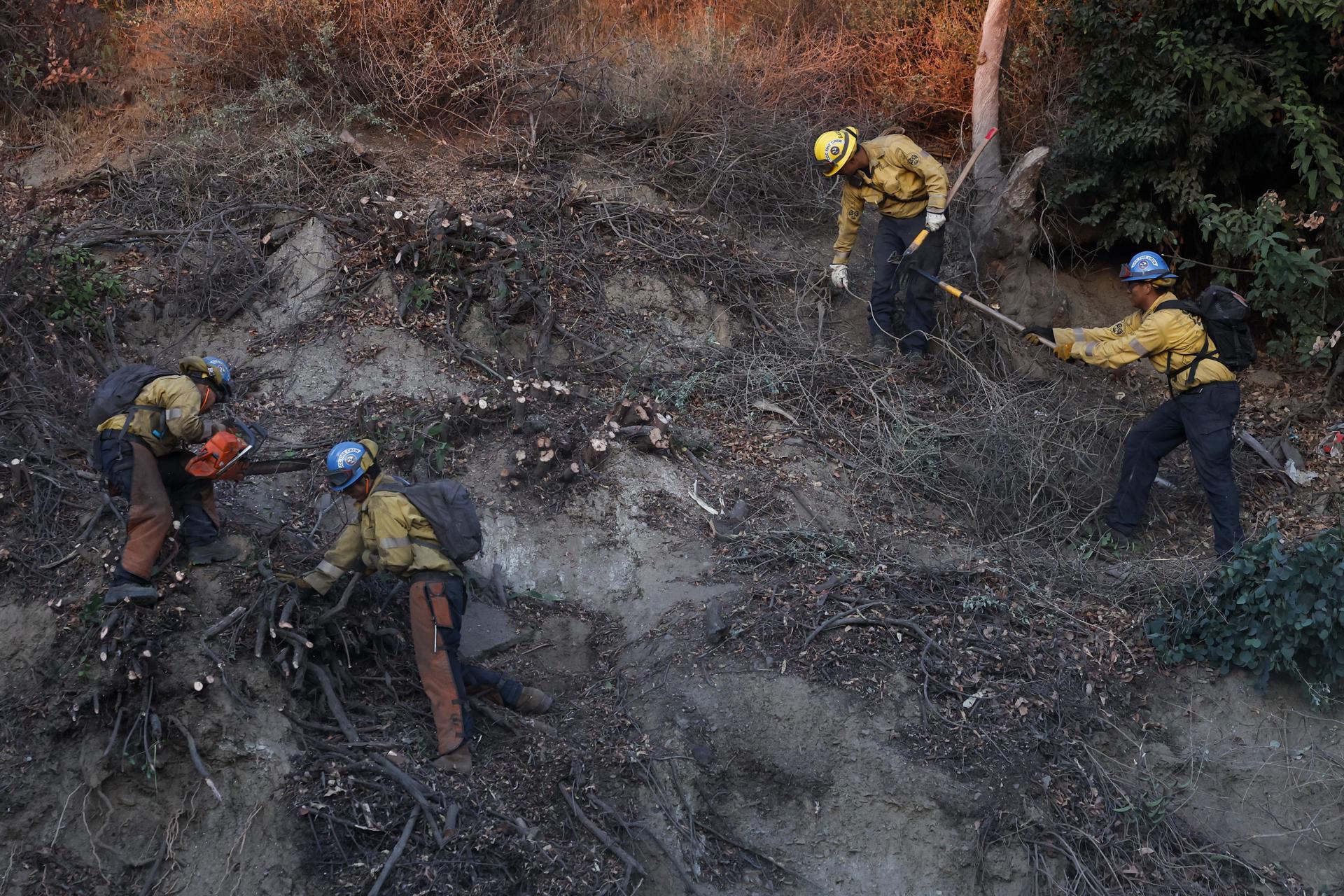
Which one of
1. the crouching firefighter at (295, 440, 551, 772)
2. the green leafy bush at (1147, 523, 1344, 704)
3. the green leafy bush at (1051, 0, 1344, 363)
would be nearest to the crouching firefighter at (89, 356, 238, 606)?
the crouching firefighter at (295, 440, 551, 772)

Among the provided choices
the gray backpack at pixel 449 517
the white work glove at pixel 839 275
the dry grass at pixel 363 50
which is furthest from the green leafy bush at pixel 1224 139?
the gray backpack at pixel 449 517

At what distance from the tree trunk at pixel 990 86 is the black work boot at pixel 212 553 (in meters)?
6.57

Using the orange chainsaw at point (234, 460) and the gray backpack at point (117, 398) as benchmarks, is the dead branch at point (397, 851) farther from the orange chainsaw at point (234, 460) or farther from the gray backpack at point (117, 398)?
the gray backpack at point (117, 398)

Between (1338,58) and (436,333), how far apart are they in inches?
263

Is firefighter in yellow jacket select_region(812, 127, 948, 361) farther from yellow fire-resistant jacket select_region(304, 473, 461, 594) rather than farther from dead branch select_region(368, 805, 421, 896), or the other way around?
dead branch select_region(368, 805, 421, 896)

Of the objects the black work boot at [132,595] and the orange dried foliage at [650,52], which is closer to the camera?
the black work boot at [132,595]

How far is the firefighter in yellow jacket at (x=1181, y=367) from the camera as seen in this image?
6.42 meters

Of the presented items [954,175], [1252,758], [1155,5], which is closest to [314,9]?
[954,175]

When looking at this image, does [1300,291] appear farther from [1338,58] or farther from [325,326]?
[325,326]

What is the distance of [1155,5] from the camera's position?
7.98 meters

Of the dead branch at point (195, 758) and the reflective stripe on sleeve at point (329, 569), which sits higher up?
the reflective stripe on sleeve at point (329, 569)

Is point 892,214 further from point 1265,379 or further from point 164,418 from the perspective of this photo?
point 164,418

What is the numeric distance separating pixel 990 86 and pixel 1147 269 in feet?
10.6

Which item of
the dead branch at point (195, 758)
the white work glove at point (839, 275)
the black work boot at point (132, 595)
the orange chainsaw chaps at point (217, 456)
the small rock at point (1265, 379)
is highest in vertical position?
the orange chainsaw chaps at point (217, 456)
